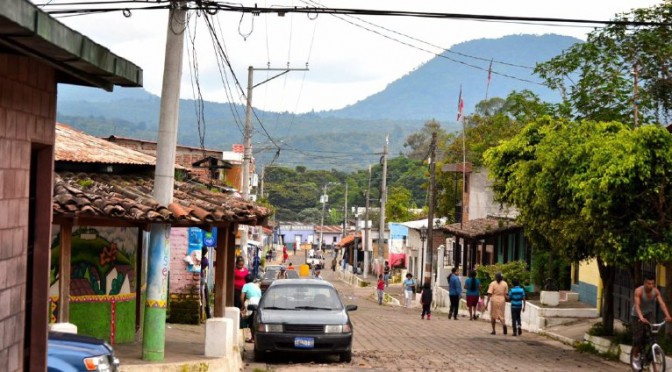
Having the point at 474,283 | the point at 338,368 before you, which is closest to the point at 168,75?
the point at 338,368

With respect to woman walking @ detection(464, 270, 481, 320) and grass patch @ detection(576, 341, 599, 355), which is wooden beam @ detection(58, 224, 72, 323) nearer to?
grass patch @ detection(576, 341, 599, 355)

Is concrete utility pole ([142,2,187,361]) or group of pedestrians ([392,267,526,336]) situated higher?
concrete utility pole ([142,2,187,361])

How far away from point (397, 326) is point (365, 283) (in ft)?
A: 148

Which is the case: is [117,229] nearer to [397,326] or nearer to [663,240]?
[663,240]

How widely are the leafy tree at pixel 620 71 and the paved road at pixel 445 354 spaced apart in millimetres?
9282

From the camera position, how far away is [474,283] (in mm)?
35438

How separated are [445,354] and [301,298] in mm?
3223

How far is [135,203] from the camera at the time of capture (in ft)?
53.1

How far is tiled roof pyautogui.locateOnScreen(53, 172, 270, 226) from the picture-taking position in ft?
51.3

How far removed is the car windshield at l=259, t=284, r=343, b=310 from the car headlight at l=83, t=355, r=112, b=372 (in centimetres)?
1033

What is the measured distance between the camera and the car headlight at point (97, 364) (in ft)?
34.7

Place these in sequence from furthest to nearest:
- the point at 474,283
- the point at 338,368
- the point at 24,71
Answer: the point at 474,283 → the point at 338,368 → the point at 24,71

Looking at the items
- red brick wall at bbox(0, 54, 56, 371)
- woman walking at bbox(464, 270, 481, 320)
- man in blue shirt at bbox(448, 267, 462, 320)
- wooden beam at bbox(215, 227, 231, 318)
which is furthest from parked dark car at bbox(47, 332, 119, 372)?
man in blue shirt at bbox(448, 267, 462, 320)

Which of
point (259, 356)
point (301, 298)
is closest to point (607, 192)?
point (301, 298)
